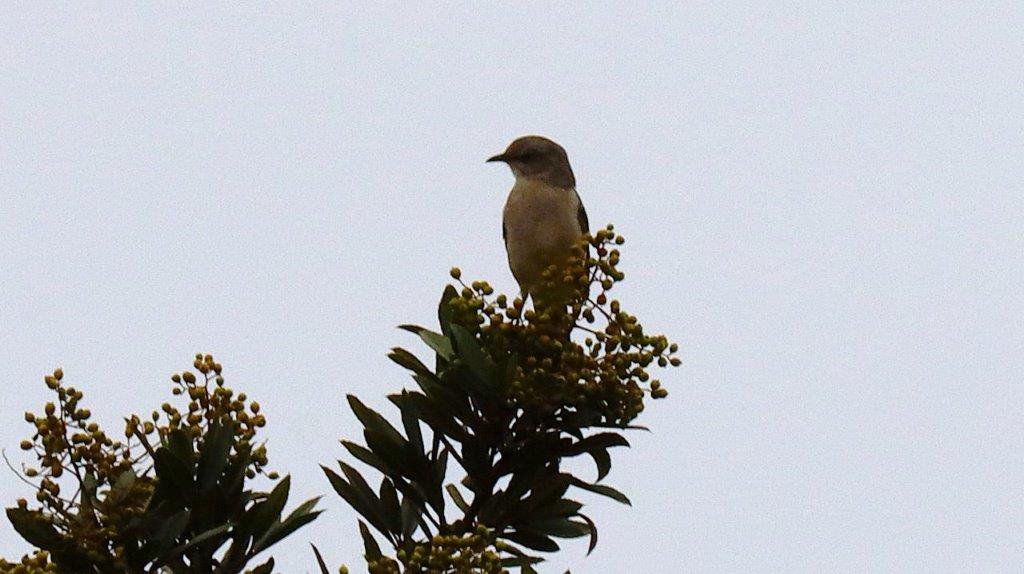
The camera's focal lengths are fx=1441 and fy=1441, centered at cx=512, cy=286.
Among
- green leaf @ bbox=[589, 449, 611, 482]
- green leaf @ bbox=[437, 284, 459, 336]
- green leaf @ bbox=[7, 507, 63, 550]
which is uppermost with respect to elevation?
green leaf @ bbox=[437, 284, 459, 336]

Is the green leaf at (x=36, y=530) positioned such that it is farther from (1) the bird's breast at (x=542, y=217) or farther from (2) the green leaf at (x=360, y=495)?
(1) the bird's breast at (x=542, y=217)

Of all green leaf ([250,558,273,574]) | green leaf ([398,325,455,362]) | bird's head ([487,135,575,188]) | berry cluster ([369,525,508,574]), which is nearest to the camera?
berry cluster ([369,525,508,574])

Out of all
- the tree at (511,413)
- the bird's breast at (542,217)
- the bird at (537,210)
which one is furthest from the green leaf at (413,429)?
the bird's breast at (542,217)

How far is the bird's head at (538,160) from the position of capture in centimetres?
879

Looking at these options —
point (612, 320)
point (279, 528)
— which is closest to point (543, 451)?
point (612, 320)

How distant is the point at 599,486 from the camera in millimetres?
5590

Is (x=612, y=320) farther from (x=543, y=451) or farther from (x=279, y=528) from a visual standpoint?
(x=279, y=528)

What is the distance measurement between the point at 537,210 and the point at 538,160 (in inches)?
21.1

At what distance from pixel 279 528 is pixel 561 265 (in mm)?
1466

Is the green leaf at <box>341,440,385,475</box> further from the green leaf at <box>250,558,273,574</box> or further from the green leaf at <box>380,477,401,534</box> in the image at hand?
the green leaf at <box>250,558,273,574</box>

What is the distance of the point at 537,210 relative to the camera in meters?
8.41

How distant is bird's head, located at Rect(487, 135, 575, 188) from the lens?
8.79 metres

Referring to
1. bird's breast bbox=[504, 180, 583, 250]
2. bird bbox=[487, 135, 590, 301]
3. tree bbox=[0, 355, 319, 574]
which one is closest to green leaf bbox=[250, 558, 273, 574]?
tree bbox=[0, 355, 319, 574]

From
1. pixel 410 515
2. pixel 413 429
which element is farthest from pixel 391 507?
pixel 413 429
